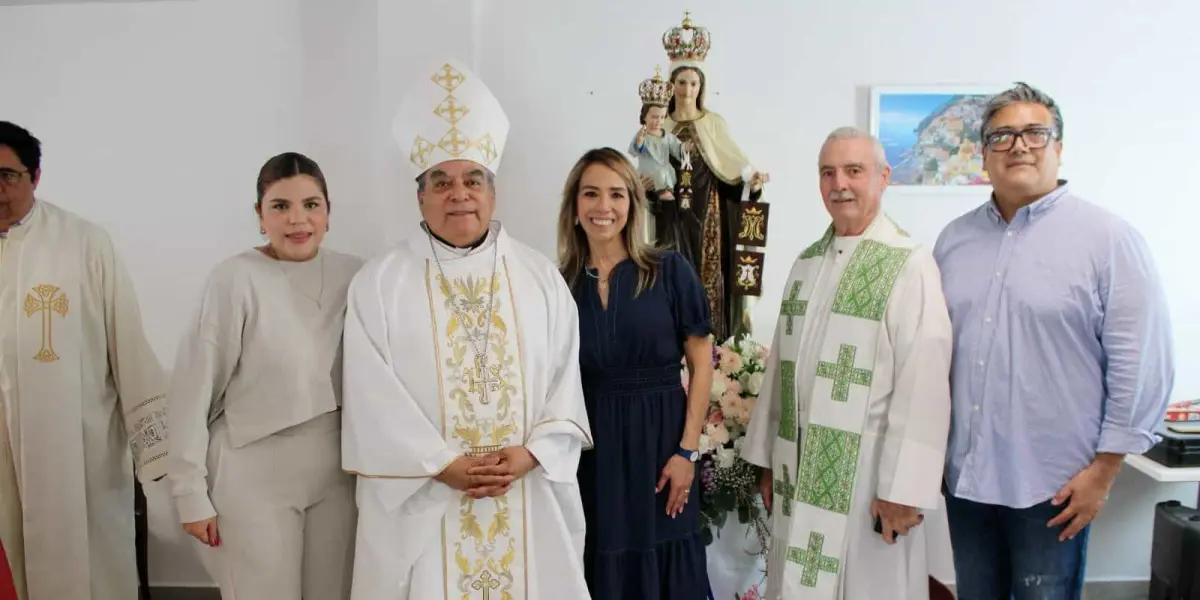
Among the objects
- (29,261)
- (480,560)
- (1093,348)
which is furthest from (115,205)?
(1093,348)

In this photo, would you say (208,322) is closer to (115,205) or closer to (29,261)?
(29,261)

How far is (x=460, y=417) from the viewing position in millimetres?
2047

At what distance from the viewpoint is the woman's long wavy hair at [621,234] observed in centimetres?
228

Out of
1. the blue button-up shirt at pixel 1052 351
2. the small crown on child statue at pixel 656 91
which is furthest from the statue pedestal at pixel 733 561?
the small crown on child statue at pixel 656 91

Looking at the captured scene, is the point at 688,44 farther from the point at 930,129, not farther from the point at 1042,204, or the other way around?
the point at 1042,204

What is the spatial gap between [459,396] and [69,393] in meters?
1.37

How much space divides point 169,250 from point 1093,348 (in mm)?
3442

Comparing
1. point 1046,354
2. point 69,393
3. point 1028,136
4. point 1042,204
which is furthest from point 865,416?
point 69,393

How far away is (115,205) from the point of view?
3.30 metres

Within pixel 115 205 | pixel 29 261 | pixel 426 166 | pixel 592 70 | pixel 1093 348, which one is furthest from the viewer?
pixel 592 70

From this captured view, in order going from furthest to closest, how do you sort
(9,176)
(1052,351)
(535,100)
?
(535,100), (9,176), (1052,351)

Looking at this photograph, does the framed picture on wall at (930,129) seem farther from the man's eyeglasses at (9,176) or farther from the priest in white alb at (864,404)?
the man's eyeglasses at (9,176)

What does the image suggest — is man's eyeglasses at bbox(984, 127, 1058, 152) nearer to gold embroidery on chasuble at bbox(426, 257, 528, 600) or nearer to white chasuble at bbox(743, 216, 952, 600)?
white chasuble at bbox(743, 216, 952, 600)

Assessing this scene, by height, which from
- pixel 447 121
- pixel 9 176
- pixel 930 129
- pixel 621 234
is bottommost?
pixel 621 234
